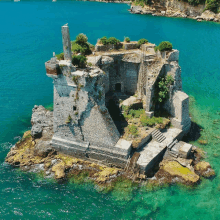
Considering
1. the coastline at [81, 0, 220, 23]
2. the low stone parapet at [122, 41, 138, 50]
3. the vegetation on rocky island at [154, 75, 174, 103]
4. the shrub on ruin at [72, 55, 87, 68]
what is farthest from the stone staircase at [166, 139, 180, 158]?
the coastline at [81, 0, 220, 23]

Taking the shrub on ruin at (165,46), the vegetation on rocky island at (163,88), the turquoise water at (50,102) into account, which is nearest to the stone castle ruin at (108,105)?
the vegetation on rocky island at (163,88)

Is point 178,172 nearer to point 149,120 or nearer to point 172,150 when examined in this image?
point 172,150

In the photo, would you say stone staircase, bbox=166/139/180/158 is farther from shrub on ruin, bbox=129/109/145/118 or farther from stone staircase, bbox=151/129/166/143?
shrub on ruin, bbox=129/109/145/118

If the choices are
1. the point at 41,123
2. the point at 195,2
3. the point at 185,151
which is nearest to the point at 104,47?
the point at 41,123

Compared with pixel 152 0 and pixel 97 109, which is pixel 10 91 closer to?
pixel 97 109

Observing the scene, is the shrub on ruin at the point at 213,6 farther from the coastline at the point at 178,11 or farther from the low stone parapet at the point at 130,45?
the low stone parapet at the point at 130,45
